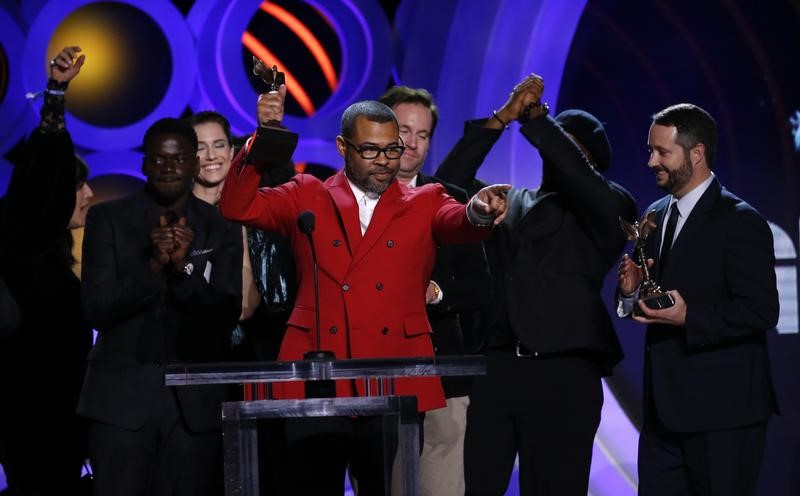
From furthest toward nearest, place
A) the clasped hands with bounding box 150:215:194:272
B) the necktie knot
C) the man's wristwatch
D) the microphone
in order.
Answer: the necktie knot < the man's wristwatch < the clasped hands with bounding box 150:215:194:272 < the microphone

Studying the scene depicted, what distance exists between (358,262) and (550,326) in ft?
3.07

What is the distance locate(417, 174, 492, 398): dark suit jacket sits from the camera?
4105 millimetres

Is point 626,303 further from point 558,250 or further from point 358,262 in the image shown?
point 358,262

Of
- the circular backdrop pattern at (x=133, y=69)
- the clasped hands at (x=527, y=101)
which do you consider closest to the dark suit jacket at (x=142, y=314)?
the clasped hands at (x=527, y=101)

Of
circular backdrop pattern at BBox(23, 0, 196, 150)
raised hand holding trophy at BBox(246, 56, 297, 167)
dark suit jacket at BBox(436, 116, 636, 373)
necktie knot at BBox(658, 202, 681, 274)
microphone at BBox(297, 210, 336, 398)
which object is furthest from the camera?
circular backdrop pattern at BBox(23, 0, 196, 150)

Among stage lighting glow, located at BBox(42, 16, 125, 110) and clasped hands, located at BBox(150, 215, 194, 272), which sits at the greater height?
stage lighting glow, located at BBox(42, 16, 125, 110)

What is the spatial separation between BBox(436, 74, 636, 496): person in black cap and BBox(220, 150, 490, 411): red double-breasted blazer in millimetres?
664

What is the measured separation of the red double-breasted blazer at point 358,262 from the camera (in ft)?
11.1

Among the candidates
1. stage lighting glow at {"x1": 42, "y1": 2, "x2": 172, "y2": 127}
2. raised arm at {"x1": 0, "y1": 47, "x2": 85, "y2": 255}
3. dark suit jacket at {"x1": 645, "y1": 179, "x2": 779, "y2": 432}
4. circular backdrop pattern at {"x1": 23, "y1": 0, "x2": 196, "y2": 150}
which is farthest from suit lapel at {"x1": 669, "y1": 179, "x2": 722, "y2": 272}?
stage lighting glow at {"x1": 42, "y1": 2, "x2": 172, "y2": 127}

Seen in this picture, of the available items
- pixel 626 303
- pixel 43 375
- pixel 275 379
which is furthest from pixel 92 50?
pixel 275 379

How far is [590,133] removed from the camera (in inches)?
167

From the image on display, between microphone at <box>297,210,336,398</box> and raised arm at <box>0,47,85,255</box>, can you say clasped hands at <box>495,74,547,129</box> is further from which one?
raised arm at <box>0,47,85,255</box>

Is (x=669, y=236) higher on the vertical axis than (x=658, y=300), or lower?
higher

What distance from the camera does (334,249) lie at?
3.46 metres
